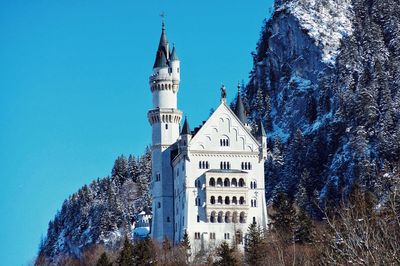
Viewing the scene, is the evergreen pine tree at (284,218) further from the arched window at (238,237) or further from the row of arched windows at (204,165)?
the row of arched windows at (204,165)

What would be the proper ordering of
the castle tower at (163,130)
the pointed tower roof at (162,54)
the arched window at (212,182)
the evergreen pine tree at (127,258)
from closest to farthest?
the evergreen pine tree at (127,258) < the arched window at (212,182) < the castle tower at (163,130) < the pointed tower roof at (162,54)

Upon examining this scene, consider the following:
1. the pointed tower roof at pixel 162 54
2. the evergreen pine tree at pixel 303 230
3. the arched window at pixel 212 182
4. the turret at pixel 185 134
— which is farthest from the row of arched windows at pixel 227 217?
the evergreen pine tree at pixel 303 230

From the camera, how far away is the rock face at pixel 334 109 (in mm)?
154000

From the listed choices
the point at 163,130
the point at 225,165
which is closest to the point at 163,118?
the point at 163,130

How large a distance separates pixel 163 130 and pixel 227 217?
15.9 metres

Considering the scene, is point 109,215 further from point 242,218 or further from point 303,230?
point 303,230

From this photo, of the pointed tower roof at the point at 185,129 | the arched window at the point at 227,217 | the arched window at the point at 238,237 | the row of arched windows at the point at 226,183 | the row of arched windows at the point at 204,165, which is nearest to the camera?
the arched window at the point at 238,237

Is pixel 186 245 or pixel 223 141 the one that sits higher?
pixel 223 141

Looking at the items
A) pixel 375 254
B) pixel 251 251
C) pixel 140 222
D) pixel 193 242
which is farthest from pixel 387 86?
pixel 375 254

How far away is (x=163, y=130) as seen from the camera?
13112cm

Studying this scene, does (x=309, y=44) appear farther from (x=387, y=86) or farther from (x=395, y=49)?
(x=387, y=86)

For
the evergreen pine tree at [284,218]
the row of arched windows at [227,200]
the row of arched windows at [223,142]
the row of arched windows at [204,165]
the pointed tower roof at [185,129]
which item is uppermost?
the pointed tower roof at [185,129]

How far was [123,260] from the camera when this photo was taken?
8731 centimetres

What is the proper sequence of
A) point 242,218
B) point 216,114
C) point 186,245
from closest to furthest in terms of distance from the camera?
point 186,245, point 242,218, point 216,114
